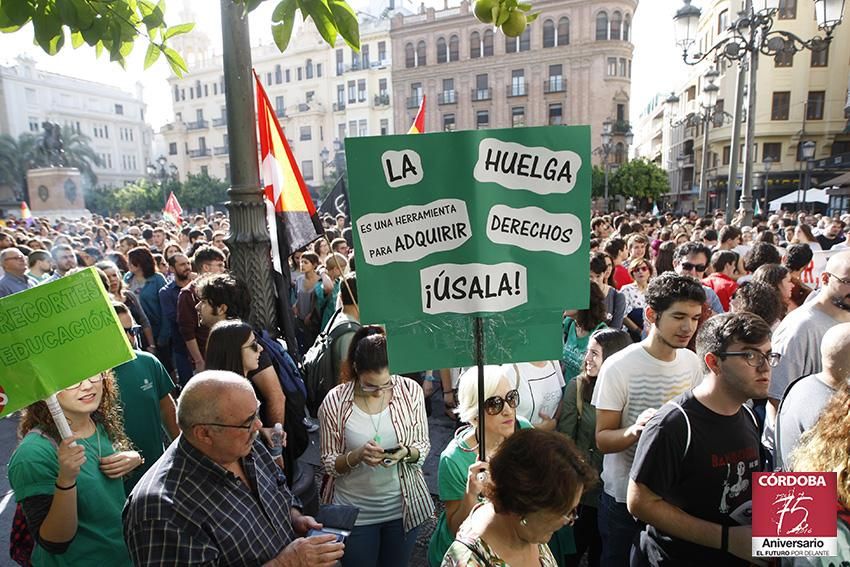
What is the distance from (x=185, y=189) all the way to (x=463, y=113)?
25.2 metres

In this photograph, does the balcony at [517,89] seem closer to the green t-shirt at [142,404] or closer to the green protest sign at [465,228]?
the green t-shirt at [142,404]

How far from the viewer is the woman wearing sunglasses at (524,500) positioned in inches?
69.4

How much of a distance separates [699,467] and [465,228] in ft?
4.25

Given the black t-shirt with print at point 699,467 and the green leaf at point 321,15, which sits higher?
the green leaf at point 321,15

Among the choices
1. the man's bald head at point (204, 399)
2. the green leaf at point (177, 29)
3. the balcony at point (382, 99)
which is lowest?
the man's bald head at point (204, 399)

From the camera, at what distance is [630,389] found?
9.39 feet

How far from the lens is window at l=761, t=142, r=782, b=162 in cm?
3559

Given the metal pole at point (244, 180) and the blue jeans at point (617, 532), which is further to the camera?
the metal pole at point (244, 180)

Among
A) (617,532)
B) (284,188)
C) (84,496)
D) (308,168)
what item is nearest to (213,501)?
(84,496)

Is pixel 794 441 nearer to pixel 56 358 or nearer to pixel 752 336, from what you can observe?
pixel 752 336

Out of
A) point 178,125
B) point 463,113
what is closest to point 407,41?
point 463,113

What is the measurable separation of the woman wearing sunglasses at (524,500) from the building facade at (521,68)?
42336 millimetres

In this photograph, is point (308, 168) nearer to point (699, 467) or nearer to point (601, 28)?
point (601, 28)

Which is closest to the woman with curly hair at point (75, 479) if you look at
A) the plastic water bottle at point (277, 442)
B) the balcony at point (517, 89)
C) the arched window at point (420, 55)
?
the plastic water bottle at point (277, 442)
